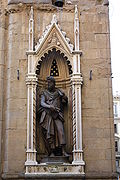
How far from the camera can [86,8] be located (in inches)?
430

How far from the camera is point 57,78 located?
10734mm

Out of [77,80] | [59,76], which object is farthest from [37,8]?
[77,80]

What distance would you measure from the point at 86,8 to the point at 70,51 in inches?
60.1

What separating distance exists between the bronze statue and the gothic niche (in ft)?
0.69

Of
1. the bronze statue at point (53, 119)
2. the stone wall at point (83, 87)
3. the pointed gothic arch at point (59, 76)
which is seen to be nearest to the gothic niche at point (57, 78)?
the pointed gothic arch at point (59, 76)

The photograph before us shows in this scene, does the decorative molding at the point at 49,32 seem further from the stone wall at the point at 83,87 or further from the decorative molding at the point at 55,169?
the decorative molding at the point at 55,169

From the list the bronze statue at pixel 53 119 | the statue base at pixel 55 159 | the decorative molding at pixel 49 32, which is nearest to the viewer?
the statue base at pixel 55 159

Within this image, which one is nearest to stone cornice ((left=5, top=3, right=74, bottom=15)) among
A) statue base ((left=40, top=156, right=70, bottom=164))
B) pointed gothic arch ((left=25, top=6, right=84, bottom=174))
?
pointed gothic arch ((left=25, top=6, right=84, bottom=174))

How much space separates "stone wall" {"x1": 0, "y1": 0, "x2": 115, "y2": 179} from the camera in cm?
980

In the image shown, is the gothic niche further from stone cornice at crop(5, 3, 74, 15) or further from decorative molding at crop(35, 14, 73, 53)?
stone cornice at crop(5, 3, 74, 15)

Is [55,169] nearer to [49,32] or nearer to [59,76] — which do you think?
[59,76]

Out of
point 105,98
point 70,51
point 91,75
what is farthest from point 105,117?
point 70,51

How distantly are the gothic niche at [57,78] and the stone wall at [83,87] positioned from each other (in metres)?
0.45

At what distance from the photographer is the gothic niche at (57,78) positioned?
10.2 metres
